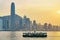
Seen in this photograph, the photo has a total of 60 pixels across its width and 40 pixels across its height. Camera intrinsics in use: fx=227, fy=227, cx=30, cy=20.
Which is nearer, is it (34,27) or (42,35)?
(42,35)

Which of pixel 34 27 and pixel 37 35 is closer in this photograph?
pixel 37 35

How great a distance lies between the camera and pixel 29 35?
171125mm

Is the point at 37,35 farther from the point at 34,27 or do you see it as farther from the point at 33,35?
the point at 34,27

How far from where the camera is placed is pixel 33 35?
168500mm

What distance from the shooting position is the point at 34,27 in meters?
198

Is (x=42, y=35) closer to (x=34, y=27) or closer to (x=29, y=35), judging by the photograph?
(x=29, y=35)

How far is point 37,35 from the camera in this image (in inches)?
6649

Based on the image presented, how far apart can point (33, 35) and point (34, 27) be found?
3031 cm

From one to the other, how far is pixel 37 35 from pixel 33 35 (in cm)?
301

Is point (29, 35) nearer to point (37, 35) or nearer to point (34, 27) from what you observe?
point (37, 35)

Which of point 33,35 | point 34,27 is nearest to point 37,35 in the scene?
point 33,35

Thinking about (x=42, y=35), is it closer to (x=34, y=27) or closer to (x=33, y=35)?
(x=33, y=35)

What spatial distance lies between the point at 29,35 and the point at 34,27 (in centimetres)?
2806

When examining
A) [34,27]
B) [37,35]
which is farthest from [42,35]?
[34,27]
